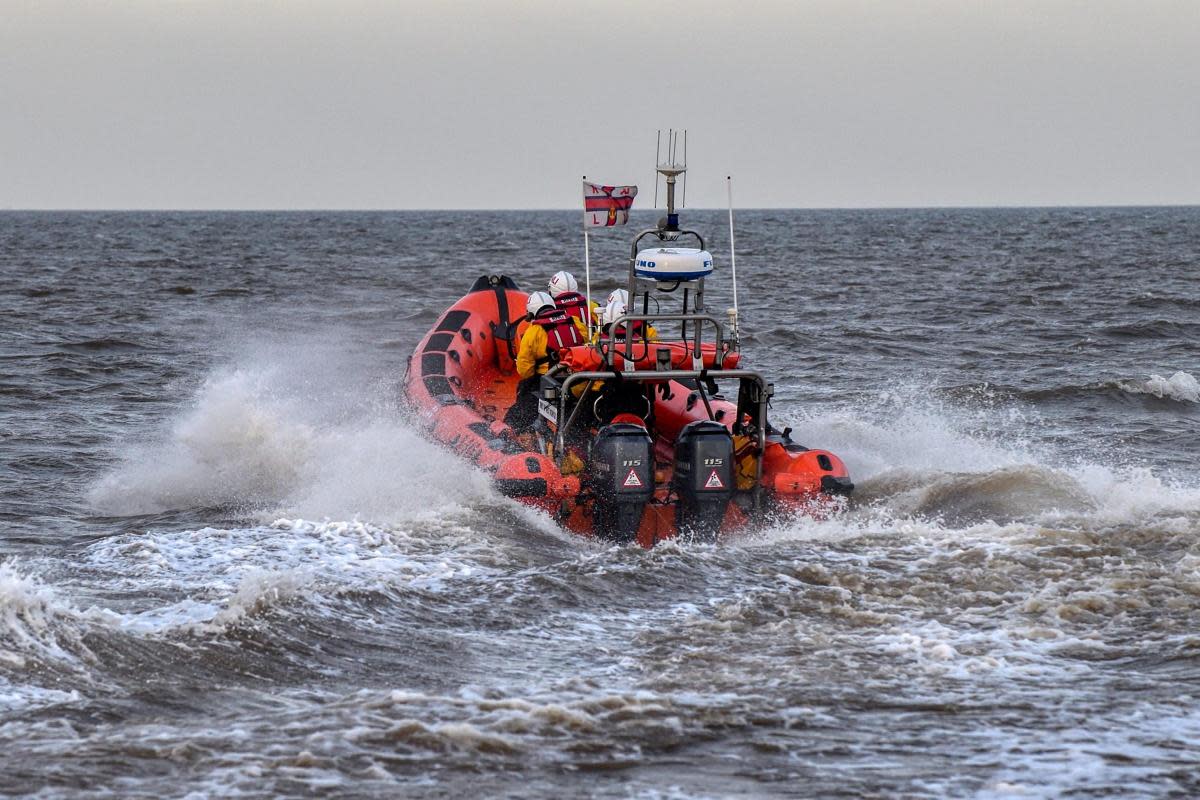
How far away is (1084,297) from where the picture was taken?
985 inches

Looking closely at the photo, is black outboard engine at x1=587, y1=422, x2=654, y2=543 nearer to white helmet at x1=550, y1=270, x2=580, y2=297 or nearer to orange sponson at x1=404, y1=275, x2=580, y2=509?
orange sponson at x1=404, y1=275, x2=580, y2=509

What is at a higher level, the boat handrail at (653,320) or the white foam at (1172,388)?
the boat handrail at (653,320)

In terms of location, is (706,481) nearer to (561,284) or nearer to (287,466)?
(561,284)

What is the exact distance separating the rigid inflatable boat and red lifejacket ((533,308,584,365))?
6.0 inches

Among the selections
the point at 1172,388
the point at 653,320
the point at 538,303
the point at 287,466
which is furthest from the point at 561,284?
the point at 1172,388

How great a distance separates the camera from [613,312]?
29.2ft

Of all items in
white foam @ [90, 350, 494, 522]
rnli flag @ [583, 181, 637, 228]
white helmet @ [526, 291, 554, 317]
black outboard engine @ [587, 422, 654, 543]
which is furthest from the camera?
white helmet @ [526, 291, 554, 317]

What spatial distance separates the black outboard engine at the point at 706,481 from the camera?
7.72 meters

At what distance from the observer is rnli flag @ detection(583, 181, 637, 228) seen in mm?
8758

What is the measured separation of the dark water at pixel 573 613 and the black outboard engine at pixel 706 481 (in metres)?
0.22

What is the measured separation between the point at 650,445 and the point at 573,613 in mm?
1744

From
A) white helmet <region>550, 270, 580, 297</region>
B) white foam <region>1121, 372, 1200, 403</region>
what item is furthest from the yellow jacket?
white foam <region>1121, 372, 1200, 403</region>

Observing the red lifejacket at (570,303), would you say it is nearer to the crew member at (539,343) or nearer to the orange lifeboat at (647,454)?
the crew member at (539,343)

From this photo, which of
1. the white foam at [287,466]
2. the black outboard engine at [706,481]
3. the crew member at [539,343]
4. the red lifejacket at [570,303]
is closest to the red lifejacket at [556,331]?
the crew member at [539,343]
